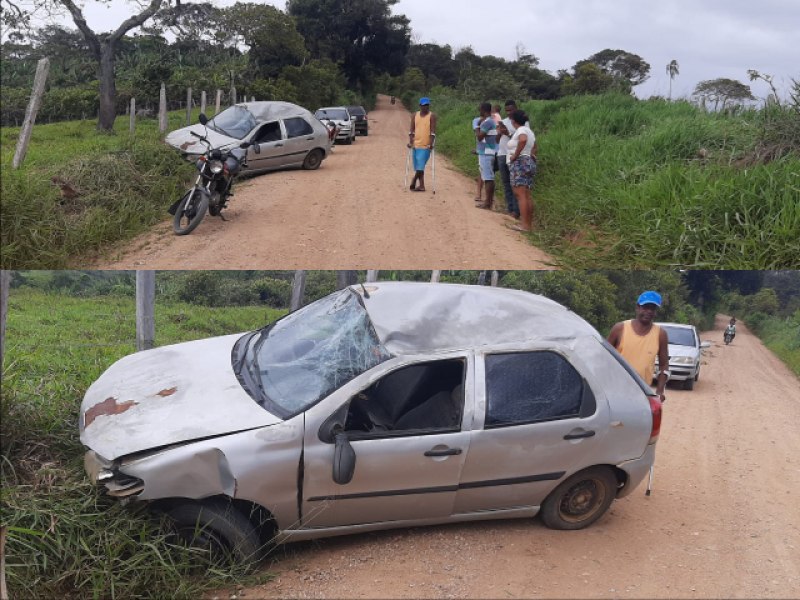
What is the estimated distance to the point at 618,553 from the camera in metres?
4.61

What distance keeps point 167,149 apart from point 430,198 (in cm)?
349

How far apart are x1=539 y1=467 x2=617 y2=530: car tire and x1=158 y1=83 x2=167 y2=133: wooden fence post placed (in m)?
8.69

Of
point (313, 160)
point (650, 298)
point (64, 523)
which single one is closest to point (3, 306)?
point (64, 523)

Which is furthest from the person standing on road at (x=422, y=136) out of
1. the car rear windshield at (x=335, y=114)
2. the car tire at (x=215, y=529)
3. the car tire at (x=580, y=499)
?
the car tire at (x=215, y=529)

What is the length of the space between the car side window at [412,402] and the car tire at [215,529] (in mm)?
777

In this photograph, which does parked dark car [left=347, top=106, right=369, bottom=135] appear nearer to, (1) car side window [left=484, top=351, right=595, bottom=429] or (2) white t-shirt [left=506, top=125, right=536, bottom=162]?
(2) white t-shirt [left=506, top=125, right=536, bottom=162]

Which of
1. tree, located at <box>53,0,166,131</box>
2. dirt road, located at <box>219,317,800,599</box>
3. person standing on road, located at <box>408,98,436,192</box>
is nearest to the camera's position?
dirt road, located at <box>219,317,800,599</box>

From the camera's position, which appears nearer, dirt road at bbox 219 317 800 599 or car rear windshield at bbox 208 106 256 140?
dirt road at bbox 219 317 800 599

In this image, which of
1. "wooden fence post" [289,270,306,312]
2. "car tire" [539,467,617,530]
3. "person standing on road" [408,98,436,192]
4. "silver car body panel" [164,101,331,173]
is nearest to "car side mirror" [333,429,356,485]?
"car tire" [539,467,617,530]

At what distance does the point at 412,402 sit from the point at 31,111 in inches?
226

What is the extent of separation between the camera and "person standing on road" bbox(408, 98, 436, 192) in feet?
33.6

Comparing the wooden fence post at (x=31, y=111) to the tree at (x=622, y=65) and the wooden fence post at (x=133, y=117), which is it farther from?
the tree at (x=622, y=65)

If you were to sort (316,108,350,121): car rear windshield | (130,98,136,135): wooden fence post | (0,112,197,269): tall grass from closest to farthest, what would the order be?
(0,112,197,269): tall grass → (130,98,136,135): wooden fence post → (316,108,350,121): car rear windshield

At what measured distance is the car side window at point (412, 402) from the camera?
437cm
